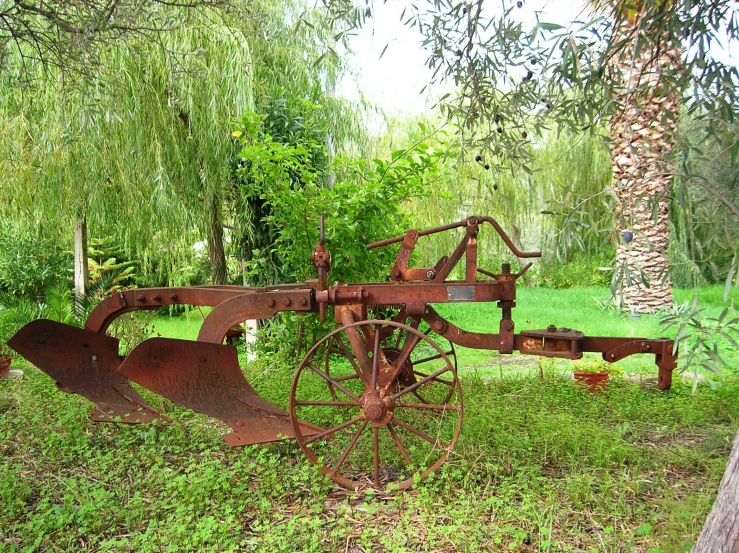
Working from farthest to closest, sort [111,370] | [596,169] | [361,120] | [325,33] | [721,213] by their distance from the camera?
[596,169], [361,120], [325,33], [111,370], [721,213]

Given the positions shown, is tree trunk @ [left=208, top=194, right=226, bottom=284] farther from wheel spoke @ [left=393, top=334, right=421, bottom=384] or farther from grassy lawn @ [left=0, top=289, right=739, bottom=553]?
wheel spoke @ [left=393, top=334, right=421, bottom=384]

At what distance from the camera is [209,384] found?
3.77m

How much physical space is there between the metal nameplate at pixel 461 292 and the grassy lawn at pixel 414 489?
0.91 metres

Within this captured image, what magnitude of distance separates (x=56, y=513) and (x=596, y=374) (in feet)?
13.3

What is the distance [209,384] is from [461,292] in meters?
1.72

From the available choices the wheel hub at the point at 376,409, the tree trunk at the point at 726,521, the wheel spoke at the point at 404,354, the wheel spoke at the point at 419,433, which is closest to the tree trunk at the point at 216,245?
the wheel spoke at the point at 404,354

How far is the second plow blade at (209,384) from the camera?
3.64 m

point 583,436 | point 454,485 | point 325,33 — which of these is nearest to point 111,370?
point 454,485

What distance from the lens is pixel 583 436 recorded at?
12.1ft

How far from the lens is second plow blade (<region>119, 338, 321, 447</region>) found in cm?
364

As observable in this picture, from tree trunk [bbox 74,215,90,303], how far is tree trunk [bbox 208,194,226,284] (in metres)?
1.88

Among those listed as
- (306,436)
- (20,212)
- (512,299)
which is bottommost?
(306,436)

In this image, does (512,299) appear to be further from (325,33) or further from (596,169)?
(596,169)

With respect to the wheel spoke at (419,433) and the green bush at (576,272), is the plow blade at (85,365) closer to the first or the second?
the wheel spoke at (419,433)
